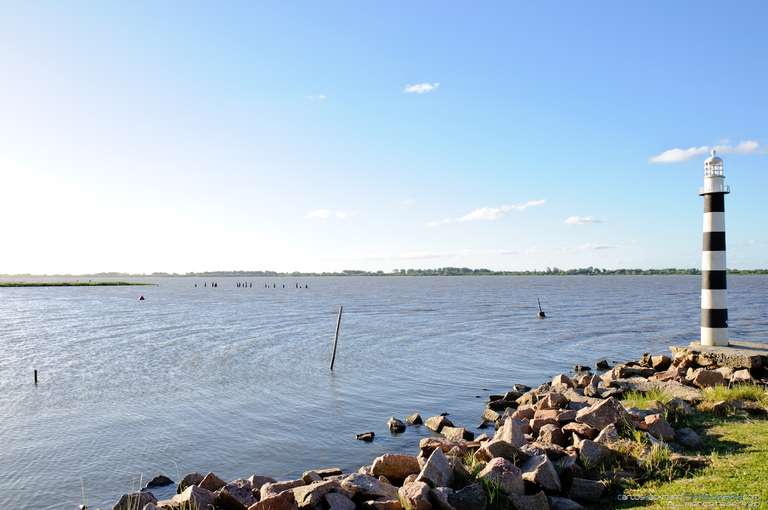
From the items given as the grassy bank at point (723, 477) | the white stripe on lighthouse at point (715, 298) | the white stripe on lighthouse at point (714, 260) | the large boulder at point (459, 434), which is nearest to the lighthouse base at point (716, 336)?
the white stripe on lighthouse at point (715, 298)

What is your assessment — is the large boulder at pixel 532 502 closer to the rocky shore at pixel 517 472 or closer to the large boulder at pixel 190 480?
the rocky shore at pixel 517 472

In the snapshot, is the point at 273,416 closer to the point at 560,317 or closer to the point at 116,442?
the point at 116,442

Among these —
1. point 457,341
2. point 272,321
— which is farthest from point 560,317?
point 272,321

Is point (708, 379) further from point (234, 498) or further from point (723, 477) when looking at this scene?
point (234, 498)

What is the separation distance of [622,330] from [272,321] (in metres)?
26.9

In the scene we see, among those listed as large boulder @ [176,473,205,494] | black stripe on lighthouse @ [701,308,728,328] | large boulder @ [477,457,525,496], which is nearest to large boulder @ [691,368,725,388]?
black stripe on lighthouse @ [701,308,728,328]

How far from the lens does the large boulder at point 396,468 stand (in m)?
8.61

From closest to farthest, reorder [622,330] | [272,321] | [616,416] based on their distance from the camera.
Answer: [616,416] < [622,330] < [272,321]

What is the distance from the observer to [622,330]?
125 feet

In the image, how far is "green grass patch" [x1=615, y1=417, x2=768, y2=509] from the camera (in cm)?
624

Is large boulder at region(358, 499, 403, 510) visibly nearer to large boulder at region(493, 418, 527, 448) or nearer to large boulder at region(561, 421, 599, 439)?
large boulder at region(493, 418, 527, 448)

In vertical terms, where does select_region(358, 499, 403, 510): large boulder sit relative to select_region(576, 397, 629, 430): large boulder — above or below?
below

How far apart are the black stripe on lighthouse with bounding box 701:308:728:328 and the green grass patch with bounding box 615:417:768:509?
7566 millimetres

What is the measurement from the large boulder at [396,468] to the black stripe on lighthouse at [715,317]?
11300mm
